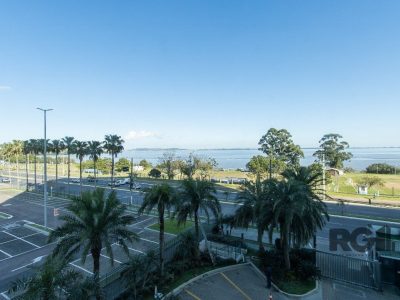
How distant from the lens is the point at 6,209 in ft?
136

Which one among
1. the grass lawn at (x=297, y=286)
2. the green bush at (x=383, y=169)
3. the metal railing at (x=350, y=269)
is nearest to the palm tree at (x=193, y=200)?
the grass lawn at (x=297, y=286)

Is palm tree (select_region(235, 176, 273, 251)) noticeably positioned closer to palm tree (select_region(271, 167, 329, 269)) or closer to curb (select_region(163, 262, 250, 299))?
palm tree (select_region(271, 167, 329, 269))

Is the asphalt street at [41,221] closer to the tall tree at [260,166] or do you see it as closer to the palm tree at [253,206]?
the palm tree at [253,206]

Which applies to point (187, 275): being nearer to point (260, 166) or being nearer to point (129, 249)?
point (129, 249)

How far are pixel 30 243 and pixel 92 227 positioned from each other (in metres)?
16.7

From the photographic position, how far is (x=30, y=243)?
26422mm

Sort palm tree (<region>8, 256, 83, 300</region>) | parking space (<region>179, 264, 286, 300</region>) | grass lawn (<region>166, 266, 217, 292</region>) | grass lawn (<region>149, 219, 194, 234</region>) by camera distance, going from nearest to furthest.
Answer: palm tree (<region>8, 256, 83, 300</region>) → parking space (<region>179, 264, 286, 300</region>) → grass lawn (<region>166, 266, 217, 292</region>) → grass lawn (<region>149, 219, 194, 234</region>)

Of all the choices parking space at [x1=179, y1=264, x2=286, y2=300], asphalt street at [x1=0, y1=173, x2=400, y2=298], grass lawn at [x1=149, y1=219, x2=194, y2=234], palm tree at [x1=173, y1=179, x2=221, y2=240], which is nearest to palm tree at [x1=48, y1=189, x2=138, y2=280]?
asphalt street at [x1=0, y1=173, x2=400, y2=298]

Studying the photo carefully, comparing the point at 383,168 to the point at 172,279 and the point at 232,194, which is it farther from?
the point at 172,279

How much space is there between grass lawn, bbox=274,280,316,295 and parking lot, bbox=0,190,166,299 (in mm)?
8879

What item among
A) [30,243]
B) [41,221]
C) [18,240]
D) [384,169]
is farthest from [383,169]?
[18,240]

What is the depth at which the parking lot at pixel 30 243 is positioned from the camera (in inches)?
809

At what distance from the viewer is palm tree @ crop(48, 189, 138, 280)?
45.7ft

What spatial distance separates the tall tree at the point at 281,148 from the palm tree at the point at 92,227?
46.1 m
